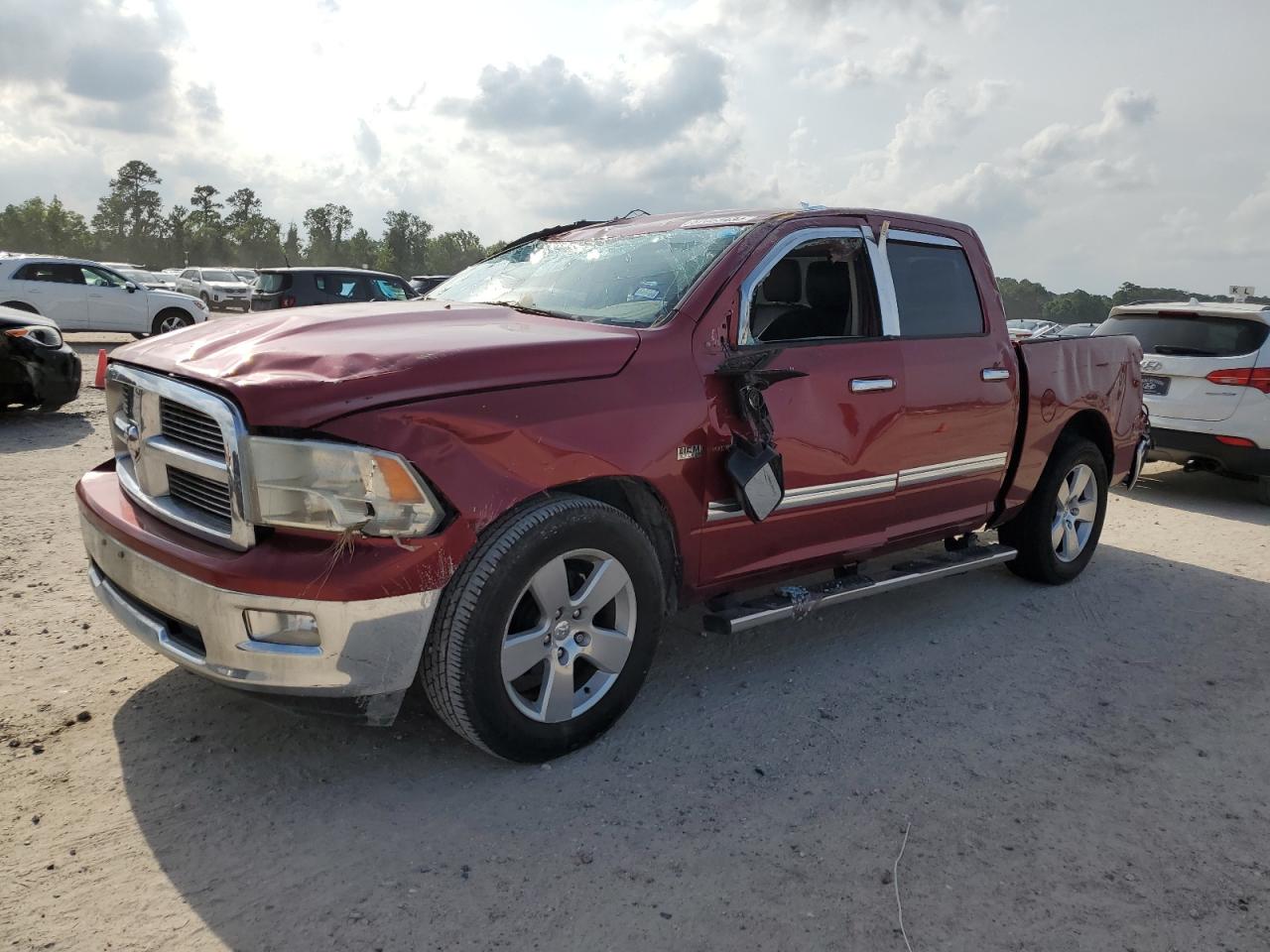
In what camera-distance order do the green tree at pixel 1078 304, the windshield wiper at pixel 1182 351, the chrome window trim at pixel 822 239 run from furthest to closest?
the green tree at pixel 1078 304 → the windshield wiper at pixel 1182 351 → the chrome window trim at pixel 822 239

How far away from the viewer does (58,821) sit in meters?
2.79

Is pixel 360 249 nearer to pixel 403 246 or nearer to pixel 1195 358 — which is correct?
pixel 403 246

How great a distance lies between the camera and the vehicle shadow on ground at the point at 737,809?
8.25ft

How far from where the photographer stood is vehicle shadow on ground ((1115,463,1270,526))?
322 inches

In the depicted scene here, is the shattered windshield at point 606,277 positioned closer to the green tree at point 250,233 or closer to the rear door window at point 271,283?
the rear door window at point 271,283

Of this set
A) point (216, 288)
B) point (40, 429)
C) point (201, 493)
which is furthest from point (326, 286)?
point (216, 288)

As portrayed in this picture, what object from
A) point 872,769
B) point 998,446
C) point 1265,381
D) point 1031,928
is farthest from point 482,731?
point 1265,381

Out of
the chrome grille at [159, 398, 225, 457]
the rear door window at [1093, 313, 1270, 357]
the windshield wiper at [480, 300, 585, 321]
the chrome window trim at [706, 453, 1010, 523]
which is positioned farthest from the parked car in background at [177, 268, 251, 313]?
the chrome grille at [159, 398, 225, 457]

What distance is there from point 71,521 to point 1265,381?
356 inches

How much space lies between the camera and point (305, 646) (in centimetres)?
274

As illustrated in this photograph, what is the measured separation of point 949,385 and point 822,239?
950mm

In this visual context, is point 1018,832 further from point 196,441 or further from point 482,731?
point 196,441

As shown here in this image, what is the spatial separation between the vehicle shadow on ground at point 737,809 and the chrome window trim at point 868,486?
79 cm

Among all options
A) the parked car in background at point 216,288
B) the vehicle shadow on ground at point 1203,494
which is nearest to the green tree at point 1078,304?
the parked car in background at point 216,288
